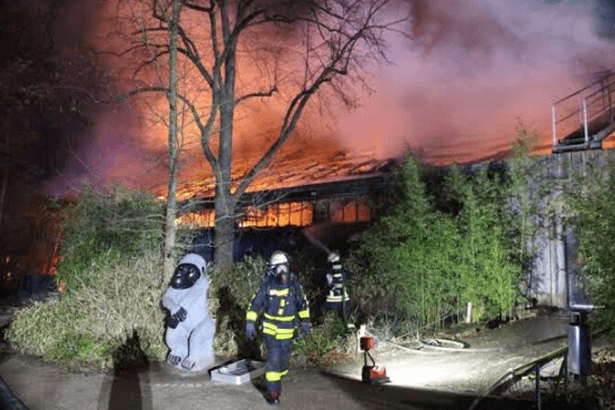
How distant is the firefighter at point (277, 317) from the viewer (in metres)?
6.05

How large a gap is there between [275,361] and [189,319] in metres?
2.08

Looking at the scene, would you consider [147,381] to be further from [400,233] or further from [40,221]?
[40,221]

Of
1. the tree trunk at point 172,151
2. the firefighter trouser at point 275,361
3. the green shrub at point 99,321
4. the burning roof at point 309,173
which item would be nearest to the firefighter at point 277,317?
the firefighter trouser at point 275,361

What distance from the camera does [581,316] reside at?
6363mm

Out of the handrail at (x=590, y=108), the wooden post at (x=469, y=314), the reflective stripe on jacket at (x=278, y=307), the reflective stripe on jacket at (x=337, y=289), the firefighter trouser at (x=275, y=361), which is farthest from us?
the handrail at (x=590, y=108)

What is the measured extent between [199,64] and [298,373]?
10.0 m

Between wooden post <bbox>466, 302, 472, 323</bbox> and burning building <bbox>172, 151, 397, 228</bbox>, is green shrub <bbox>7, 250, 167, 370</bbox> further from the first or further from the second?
wooden post <bbox>466, 302, 472, 323</bbox>

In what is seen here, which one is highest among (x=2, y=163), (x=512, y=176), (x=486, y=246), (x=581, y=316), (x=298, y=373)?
(x=2, y=163)

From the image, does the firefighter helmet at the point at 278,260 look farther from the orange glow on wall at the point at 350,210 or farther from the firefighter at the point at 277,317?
the orange glow on wall at the point at 350,210

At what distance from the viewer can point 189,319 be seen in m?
7.60

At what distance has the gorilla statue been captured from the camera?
755 cm

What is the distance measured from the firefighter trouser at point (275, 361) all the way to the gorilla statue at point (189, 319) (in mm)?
1821

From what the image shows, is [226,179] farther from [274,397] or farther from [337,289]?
[274,397]

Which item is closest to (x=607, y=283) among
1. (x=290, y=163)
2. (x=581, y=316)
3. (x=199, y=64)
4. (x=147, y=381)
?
(x=581, y=316)
